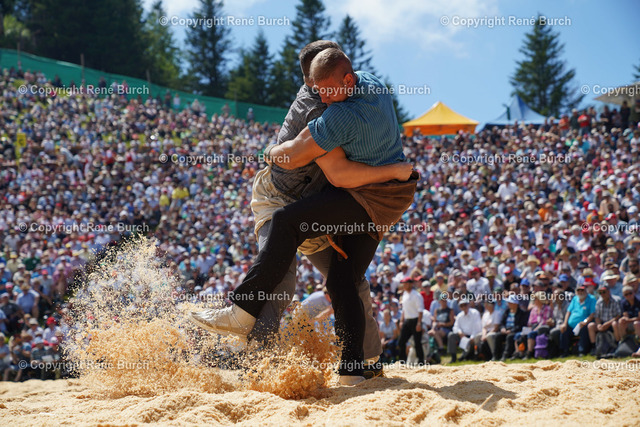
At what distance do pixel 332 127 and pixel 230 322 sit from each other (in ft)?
4.38

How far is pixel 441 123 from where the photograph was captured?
26922mm

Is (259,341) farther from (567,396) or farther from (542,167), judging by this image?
(542,167)

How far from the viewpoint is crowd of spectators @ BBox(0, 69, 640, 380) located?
9.68 m

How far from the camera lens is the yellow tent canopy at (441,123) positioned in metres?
27.0

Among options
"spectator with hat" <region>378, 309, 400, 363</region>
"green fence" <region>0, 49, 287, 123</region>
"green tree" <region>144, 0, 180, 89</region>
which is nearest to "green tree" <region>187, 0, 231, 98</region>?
"green tree" <region>144, 0, 180, 89</region>

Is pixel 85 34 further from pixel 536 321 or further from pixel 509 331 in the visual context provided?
pixel 536 321

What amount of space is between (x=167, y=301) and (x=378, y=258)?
9717 millimetres

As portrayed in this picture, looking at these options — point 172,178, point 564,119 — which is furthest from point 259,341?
point 172,178

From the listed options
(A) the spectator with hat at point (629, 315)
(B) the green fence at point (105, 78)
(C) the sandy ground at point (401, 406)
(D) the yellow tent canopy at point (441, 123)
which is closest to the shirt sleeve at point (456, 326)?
(A) the spectator with hat at point (629, 315)

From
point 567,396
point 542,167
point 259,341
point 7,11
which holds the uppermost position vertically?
point 7,11

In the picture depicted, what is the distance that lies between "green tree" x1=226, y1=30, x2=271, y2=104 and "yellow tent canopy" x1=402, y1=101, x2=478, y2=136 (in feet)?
84.4

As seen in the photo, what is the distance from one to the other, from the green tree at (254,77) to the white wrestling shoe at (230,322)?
47715 millimetres

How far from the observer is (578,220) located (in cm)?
1235

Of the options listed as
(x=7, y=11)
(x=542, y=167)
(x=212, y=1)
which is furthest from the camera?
(x=212, y=1)
